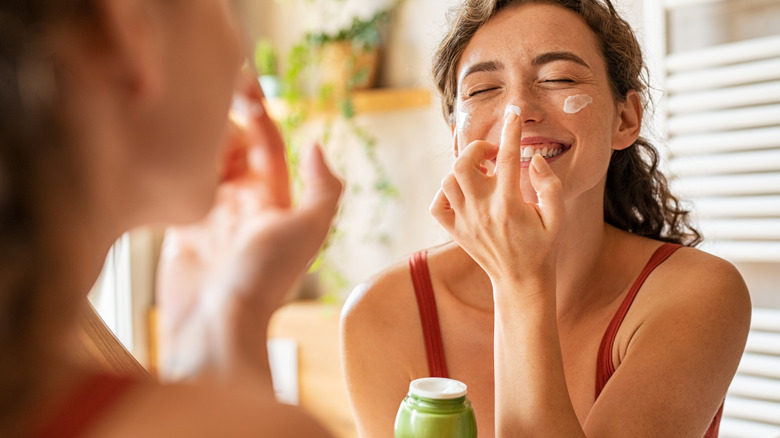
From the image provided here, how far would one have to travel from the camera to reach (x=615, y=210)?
3.86 feet

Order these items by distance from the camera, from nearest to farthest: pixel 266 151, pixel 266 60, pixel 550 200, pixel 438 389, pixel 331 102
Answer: pixel 266 151 < pixel 438 389 < pixel 550 200 < pixel 331 102 < pixel 266 60

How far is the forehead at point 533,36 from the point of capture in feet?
3.21

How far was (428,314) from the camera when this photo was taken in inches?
41.8

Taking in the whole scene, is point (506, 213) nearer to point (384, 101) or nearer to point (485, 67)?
point (485, 67)

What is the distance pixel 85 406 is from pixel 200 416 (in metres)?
0.05

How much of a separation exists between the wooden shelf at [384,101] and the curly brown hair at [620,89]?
0.85m

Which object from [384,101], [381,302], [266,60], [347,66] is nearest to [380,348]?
[381,302]

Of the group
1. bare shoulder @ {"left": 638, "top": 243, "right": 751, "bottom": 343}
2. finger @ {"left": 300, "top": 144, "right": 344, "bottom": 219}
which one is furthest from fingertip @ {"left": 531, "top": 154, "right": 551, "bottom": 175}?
finger @ {"left": 300, "top": 144, "right": 344, "bottom": 219}

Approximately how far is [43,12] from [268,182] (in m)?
0.14

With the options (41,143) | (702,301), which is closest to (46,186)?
(41,143)

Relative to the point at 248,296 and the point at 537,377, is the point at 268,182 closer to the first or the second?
the point at 248,296

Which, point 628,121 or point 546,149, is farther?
point 628,121

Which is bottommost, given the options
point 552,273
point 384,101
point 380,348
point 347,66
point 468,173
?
point 380,348

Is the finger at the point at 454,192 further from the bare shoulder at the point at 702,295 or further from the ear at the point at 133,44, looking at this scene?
the ear at the point at 133,44
